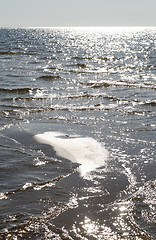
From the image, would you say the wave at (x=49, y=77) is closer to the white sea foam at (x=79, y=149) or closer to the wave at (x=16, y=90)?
the wave at (x=16, y=90)

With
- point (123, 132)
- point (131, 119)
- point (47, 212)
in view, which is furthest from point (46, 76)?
point (47, 212)

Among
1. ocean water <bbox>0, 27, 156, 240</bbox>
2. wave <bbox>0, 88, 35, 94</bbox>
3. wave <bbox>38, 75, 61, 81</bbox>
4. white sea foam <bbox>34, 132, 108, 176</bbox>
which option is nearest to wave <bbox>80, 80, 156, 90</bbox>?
wave <bbox>38, 75, 61, 81</bbox>

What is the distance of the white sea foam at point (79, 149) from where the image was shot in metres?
6.93

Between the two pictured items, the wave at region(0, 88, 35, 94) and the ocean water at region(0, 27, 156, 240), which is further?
the wave at region(0, 88, 35, 94)

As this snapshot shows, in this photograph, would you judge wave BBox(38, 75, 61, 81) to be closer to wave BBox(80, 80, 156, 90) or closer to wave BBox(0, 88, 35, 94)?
wave BBox(80, 80, 156, 90)

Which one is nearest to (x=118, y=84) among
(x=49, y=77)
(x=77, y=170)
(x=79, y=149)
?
(x=49, y=77)

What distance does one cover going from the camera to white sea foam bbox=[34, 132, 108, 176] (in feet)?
22.7

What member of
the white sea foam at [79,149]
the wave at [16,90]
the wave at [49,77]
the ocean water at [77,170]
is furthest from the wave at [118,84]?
the white sea foam at [79,149]

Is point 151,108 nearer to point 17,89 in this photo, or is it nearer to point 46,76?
point 17,89

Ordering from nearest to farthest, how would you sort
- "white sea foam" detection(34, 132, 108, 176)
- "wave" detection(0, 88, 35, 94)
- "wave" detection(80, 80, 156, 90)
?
"white sea foam" detection(34, 132, 108, 176)
"wave" detection(0, 88, 35, 94)
"wave" detection(80, 80, 156, 90)

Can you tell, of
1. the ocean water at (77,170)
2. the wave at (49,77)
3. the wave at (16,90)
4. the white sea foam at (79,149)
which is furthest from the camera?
the wave at (49,77)

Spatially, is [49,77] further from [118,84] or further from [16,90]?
[16,90]

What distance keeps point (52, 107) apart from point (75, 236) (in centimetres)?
903

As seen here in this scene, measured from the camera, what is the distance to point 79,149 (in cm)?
788
